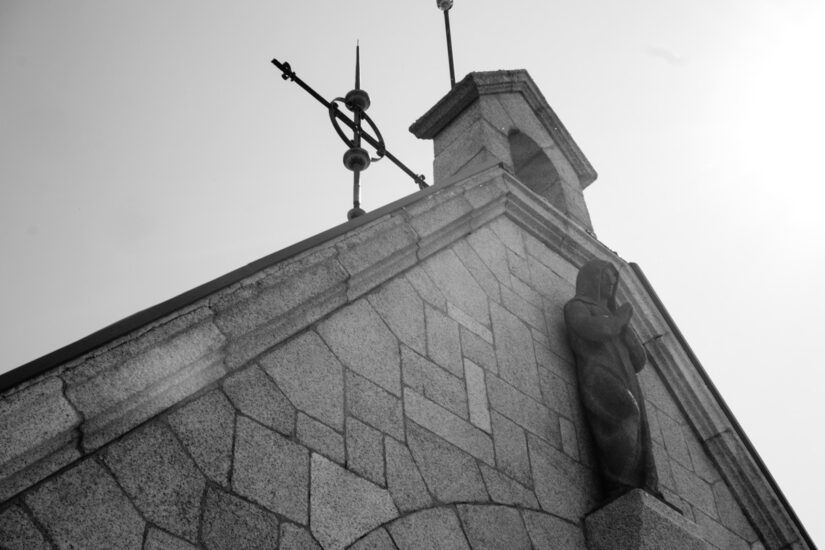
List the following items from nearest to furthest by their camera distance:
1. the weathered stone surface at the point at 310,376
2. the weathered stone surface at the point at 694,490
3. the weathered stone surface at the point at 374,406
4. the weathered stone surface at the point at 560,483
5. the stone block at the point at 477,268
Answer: the weathered stone surface at the point at 310,376 → the weathered stone surface at the point at 374,406 → the weathered stone surface at the point at 560,483 → the stone block at the point at 477,268 → the weathered stone surface at the point at 694,490

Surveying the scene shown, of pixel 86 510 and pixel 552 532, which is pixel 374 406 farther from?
pixel 86 510

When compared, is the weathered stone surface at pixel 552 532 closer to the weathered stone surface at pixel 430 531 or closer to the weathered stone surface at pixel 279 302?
the weathered stone surface at pixel 430 531

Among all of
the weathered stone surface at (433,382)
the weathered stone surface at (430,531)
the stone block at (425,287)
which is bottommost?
the weathered stone surface at (430,531)

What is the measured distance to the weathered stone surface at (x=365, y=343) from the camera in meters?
3.03

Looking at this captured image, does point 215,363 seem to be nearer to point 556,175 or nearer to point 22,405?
point 22,405

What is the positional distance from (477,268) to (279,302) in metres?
1.55

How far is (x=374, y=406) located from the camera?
2.94 meters

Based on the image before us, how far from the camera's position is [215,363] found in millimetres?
2557

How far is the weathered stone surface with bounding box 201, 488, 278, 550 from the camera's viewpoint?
86.4 inches

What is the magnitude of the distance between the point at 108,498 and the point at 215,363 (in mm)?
596

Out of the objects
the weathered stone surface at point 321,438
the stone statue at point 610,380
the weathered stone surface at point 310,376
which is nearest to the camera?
the weathered stone surface at point 321,438

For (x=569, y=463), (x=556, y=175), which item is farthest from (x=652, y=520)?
(x=556, y=175)

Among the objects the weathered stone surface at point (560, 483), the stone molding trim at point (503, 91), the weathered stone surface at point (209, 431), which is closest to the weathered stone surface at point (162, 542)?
the weathered stone surface at point (209, 431)

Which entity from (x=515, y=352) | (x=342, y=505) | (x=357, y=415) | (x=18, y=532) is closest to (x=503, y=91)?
(x=515, y=352)
